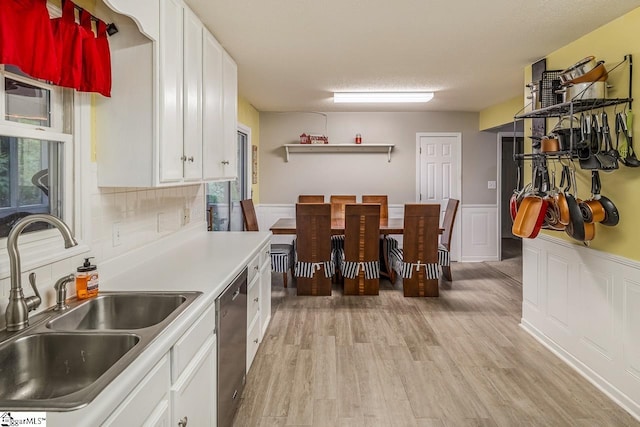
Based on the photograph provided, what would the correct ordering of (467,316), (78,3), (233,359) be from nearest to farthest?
1. (78,3)
2. (233,359)
3. (467,316)

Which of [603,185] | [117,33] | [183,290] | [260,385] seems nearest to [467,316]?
[603,185]

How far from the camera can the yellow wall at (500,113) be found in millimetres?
5272

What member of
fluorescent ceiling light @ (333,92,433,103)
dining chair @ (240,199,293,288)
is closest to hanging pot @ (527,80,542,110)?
fluorescent ceiling light @ (333,92,433,103)

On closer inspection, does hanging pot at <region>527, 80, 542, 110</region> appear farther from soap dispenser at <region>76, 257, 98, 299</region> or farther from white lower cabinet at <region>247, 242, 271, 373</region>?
soap dispenser at <region>76, 257, 98, 299</region>

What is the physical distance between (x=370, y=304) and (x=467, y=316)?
3.16 feet

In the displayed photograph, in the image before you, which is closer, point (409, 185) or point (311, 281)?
point (311, 281)

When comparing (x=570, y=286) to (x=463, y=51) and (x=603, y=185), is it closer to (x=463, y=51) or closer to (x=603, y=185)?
(x=603, y=185)

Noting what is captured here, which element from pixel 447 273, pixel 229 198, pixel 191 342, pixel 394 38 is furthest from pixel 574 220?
pixel 229 198

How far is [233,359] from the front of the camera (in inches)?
86.0

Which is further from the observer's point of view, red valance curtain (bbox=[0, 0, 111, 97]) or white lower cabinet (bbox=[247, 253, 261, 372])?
white lower cabinet (bbox=[247, 253, 261, 372])

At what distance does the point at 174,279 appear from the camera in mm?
2008

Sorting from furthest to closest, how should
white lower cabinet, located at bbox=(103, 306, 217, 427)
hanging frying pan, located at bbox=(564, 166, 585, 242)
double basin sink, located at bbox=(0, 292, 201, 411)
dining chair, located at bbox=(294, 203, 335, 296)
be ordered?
dining chair, located at bbox=(294, 203, 335, 296)
hanging frying pan, located at bbox=(564, 166, 585, 242)
double basin sink, located at bbox=(0, 292, 201, 411)
white lower cabinet, located at bbox=(103, 306, 217, 427)

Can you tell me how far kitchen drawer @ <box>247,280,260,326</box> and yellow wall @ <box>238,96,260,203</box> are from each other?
282 centimetres

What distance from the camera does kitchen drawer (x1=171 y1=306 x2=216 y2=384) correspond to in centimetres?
138
